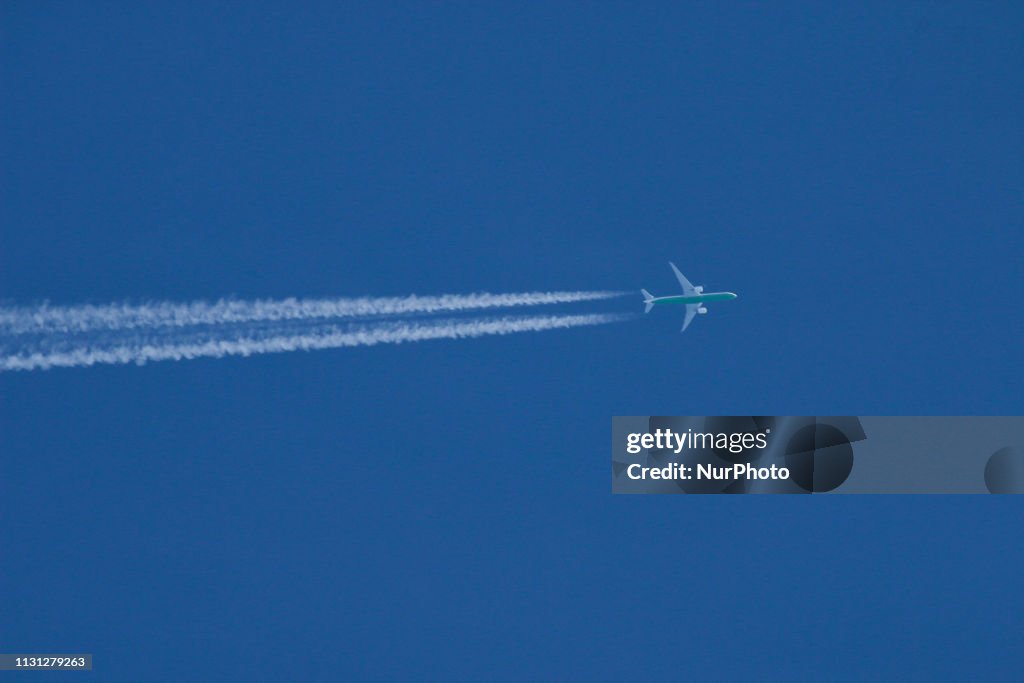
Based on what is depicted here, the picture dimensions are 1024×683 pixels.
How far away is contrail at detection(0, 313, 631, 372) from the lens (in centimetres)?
882

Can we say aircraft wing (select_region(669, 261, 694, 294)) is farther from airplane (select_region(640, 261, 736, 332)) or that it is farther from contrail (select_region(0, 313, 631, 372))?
contrail (select_region(0, 313, 631, 372))

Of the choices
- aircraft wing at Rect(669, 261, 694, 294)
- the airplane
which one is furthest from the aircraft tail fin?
aircraft wing at Rect(669, 261, 694, 294)

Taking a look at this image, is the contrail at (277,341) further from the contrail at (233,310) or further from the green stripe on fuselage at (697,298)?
the green stripe on fuselage at (697,298)

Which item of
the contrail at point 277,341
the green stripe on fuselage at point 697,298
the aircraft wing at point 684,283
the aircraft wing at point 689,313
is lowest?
the contrail at point 277,341

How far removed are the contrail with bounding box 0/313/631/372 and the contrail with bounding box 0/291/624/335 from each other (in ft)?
0.46

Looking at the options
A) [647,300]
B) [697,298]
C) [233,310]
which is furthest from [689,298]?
[233,310]

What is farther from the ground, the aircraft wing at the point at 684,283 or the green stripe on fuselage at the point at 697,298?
the aircraft wing at the point at 684,283

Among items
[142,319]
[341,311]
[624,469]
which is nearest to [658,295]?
[624,469]

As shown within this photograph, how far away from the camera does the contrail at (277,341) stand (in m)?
8.82

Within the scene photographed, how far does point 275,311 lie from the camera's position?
902 centimetres

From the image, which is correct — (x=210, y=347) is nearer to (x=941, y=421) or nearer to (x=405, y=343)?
(x=405, y=343)

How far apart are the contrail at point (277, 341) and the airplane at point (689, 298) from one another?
0.30 m

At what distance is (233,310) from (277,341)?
0.50 meters

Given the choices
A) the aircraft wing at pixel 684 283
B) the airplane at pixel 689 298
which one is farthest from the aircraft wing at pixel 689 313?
the aircraft wing at pixel 684 283
